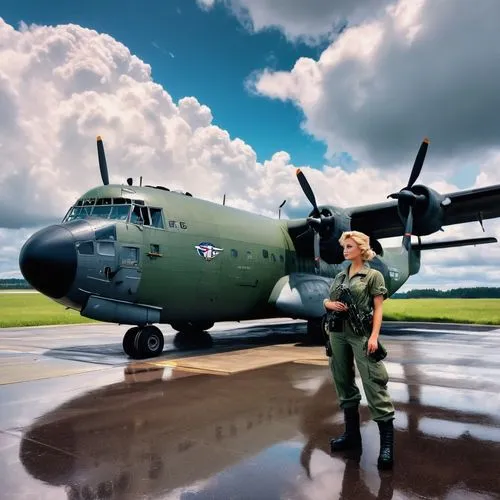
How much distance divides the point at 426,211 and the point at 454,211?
326 centimetres

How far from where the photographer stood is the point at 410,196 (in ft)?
50.0

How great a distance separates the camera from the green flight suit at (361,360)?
14.3 ft

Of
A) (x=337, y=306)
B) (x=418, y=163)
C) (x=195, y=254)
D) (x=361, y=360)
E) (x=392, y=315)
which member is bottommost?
(x=392, y=315)

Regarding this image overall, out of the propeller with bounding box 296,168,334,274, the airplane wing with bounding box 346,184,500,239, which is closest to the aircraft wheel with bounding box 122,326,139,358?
the propeller with bounding box 296,168,334,274

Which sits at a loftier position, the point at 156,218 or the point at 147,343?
the point at 156,218

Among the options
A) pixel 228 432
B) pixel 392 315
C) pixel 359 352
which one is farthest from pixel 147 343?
pixel 392 315

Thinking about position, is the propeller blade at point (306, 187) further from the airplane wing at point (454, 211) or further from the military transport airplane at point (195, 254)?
the airplane wing at point (454, 211)

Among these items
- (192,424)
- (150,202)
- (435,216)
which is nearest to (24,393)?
(192,424)

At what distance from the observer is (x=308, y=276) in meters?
16.7

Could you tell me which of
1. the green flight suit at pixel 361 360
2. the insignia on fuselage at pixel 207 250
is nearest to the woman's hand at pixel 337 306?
the green flight suit at pixel 361 360

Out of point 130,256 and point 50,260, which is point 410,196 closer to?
point 130,256

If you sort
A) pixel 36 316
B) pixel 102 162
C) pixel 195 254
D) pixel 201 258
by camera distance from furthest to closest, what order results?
1. pixel 36 316
2. pixel 102 162
3. pixel 201 258
4. pixel 195 254

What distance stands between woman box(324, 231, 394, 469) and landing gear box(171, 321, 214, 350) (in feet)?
32.5

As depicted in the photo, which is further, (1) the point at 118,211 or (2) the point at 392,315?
(2) the point at 392,315
